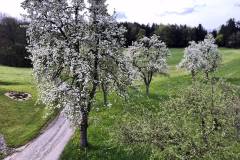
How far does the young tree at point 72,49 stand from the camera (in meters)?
45.9

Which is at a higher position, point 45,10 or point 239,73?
point 45,10

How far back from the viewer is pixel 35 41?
47.8 m

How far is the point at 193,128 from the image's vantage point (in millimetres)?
32188

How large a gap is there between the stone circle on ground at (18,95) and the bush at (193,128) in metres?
56.2

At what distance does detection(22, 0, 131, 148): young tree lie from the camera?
4594 cm

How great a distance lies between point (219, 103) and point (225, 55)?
5165 inches

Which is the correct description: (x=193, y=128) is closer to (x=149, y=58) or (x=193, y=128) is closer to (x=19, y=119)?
(x=19, y=119)

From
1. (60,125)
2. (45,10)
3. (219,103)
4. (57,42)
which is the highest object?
(45,10)

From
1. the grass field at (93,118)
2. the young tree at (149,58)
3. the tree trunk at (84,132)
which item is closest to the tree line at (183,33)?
the grass field at (93,118)

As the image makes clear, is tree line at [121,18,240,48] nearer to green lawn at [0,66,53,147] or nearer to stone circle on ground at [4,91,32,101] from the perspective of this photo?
green lawn at [0,66,53,147]

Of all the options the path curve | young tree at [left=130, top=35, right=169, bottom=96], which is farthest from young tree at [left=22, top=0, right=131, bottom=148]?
young tree at [left=130, top=35, right=169, bottom=96]

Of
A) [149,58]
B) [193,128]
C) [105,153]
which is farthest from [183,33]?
[193,128]

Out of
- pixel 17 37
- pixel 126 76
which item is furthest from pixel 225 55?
pixel 126 76

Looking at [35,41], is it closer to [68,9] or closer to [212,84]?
[68,9]
